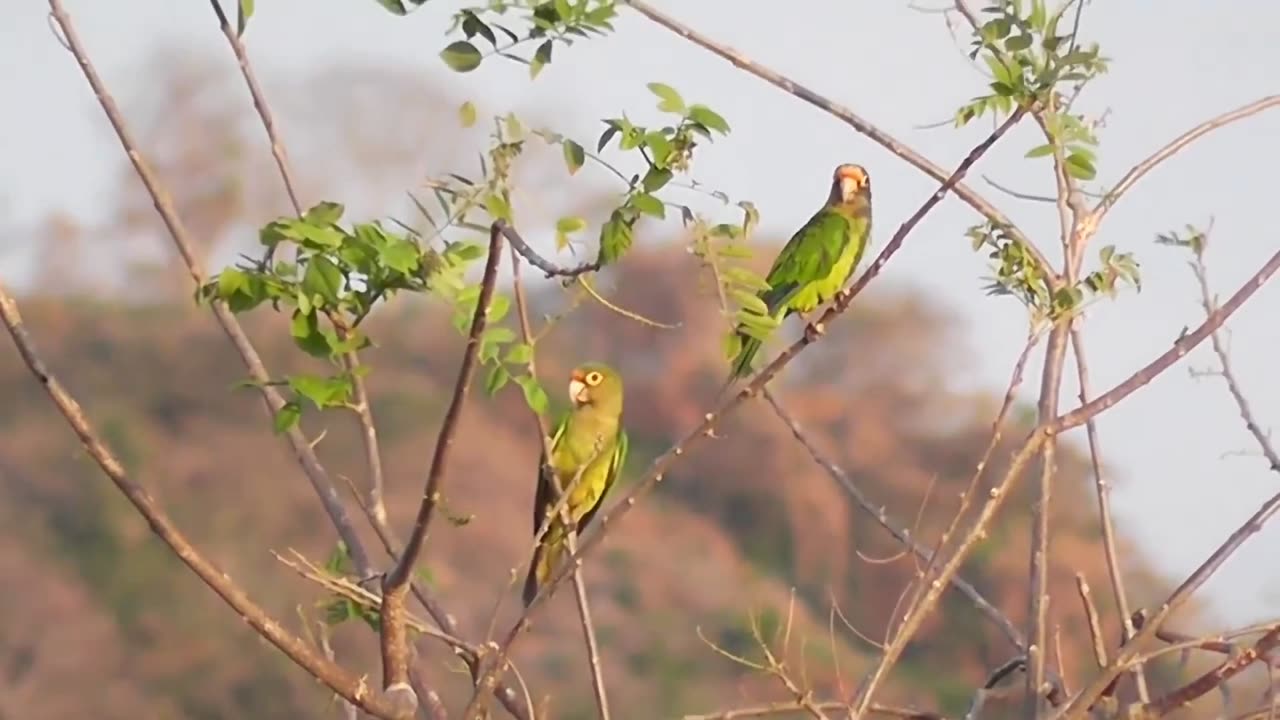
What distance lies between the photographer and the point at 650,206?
750 mm

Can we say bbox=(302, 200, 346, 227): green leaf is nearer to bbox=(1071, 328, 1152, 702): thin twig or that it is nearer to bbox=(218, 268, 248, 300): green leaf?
bbox=(218, 268, 248, 300): green leaf

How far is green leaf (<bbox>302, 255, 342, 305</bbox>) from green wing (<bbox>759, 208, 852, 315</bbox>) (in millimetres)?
1024

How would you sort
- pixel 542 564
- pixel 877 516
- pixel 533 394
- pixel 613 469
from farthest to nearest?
1. pixel 613 469
2. pixel 542 564
3. pixel 877 516
4. pixel 533 394

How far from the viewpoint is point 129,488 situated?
0.78m

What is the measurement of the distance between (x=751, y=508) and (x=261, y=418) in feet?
4.18

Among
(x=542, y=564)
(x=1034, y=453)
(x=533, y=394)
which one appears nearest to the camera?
(x=533, y=394)

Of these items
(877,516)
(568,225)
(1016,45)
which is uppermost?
(1016,45)

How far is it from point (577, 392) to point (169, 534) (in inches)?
44.3

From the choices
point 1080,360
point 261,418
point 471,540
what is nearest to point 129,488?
point 1080,360

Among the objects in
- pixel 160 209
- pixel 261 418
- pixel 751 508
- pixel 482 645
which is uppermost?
pixel 160 209

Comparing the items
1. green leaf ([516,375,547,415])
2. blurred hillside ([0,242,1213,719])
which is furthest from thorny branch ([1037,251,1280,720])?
blurred hillside ([0,242,1213,719])

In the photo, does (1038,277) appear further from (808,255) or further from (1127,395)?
(808,255)

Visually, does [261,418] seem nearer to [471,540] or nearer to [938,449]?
[471,540]

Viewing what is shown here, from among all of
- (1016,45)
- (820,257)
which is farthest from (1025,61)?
(820,257)
